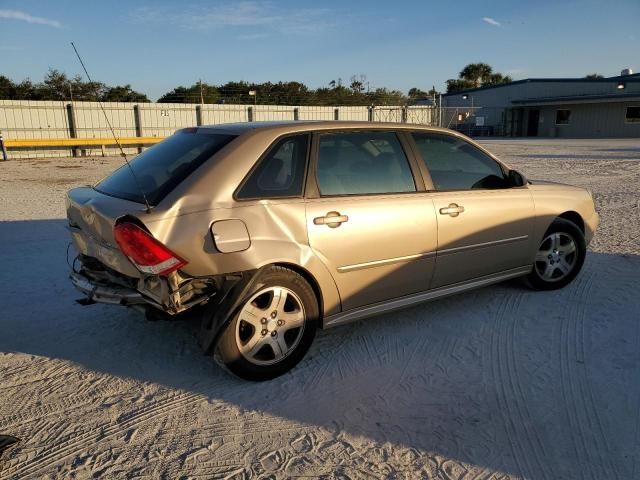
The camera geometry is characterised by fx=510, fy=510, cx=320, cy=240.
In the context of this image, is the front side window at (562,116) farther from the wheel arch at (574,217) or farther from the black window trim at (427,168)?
the black window trim at (427,168)

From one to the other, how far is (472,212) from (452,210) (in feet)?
0.78

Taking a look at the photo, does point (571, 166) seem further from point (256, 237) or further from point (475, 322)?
point (256, 237)

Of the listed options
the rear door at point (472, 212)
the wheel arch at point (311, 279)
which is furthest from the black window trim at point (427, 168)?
the wheel arch at point (311, 279)

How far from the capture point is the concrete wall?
23.0m

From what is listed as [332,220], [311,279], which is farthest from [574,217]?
[311,279]

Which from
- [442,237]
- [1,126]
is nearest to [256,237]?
[442,237]

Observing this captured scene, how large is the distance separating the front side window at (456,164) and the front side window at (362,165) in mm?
267

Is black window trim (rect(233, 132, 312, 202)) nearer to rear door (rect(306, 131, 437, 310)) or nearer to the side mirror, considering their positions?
rear door (rect(306, 131, 437, 310))

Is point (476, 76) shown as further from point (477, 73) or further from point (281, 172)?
point (281, 172)

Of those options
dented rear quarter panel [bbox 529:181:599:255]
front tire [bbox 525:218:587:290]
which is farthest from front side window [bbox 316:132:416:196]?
front tire [bbox 525:218:587:290]

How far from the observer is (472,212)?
4.26 m

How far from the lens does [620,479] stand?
8.05 ft

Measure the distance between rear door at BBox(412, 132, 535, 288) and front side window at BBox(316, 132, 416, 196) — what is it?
256 millimetres

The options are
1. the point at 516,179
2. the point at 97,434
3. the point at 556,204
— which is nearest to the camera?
the point at 97,434
